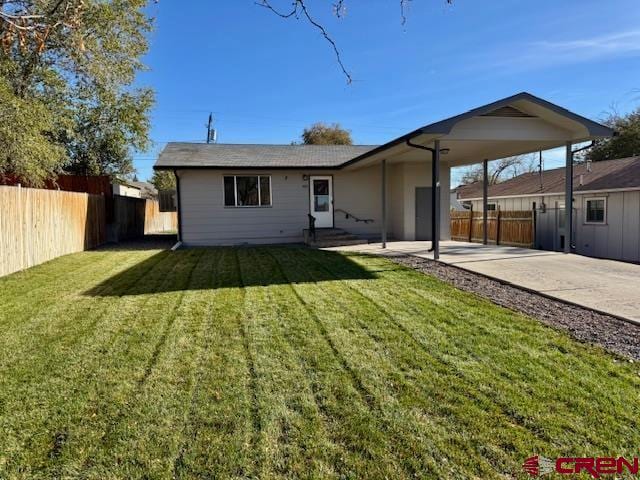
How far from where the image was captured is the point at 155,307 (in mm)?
5605

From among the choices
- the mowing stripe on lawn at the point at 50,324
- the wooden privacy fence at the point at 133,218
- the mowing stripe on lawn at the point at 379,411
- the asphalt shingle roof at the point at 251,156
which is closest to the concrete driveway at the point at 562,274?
the mowing stripe on lawn at the point at 379,411

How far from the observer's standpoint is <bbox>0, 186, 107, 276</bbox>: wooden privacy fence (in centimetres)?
787

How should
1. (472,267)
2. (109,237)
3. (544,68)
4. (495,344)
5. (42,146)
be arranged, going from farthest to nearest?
(109,237) < (544,68) < (42,146) < (472,267) < (495,344)

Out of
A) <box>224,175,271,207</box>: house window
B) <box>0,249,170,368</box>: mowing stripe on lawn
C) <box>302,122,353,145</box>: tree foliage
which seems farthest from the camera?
<box>302,122,353,145</box>: tree foliage

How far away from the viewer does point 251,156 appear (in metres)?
14.9

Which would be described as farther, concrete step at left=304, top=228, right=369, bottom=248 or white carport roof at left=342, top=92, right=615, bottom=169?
concrete step at left=304, top=228, right=369, bottom=248

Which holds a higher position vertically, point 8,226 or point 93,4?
point 93,4

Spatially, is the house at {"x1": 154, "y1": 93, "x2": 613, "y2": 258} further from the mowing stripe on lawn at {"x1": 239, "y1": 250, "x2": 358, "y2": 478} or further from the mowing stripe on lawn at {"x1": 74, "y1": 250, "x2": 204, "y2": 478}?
the mowing stripe on lawn at {"x1": 239, "y1": 250, "x2": 358, "y2": 478}

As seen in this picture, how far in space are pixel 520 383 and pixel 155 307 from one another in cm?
447

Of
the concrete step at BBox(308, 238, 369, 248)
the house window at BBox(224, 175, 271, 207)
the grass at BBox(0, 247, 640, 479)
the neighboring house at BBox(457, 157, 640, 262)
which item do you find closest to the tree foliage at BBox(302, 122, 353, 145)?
the neighboring house at BBox(457, 157, 640, 262)

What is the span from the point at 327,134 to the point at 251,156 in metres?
22.4

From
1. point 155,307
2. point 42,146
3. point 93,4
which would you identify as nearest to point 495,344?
point 155,307

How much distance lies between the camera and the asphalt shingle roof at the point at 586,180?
15.9 metres

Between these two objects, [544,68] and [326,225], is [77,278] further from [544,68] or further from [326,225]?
[544,68]
